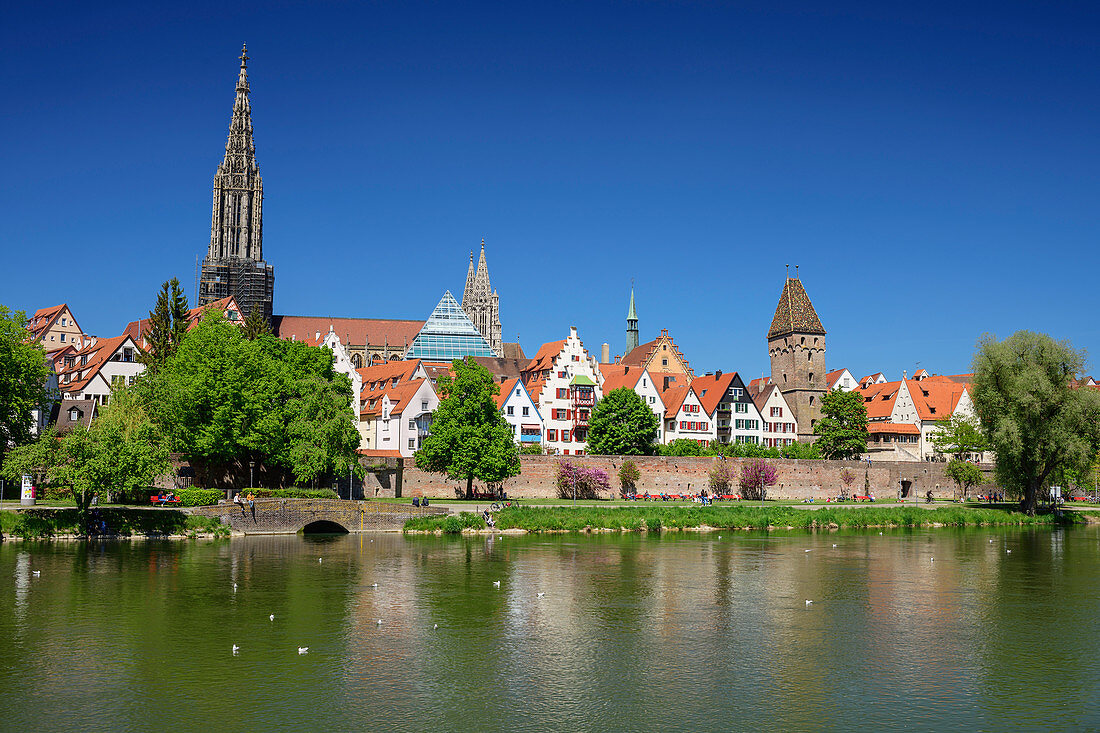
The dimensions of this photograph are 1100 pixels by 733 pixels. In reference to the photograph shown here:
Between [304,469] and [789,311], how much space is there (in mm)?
74881

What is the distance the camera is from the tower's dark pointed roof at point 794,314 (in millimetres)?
121500

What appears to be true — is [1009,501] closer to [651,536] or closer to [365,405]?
[651,536]

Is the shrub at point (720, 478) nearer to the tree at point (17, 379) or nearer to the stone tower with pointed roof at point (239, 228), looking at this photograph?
the tree at point (17, 379)

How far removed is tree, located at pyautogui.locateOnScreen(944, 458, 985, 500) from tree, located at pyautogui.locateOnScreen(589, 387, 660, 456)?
29.0 meters

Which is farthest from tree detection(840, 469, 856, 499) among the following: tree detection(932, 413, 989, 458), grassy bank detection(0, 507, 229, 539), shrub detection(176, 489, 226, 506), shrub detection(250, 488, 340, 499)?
grassy bank detection(0, 507, 229, 539)

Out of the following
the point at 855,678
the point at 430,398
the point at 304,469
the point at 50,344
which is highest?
the point at 50,344

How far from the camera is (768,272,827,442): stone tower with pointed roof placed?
118m

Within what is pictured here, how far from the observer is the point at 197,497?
60969 millimetres

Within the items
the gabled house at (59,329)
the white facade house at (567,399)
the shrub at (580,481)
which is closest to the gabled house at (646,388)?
the white facade house at (567,399)

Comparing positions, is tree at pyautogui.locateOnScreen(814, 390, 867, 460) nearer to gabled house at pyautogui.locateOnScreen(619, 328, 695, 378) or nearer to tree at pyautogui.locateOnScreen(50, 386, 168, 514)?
gabled house at pyautogui.locateOnScreen(619, 328, 695, 378)

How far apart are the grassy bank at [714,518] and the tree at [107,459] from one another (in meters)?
16.5

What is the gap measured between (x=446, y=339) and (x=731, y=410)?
1517 inches

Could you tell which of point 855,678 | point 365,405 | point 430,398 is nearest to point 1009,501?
point 430,398

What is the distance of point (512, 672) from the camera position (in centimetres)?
2838
